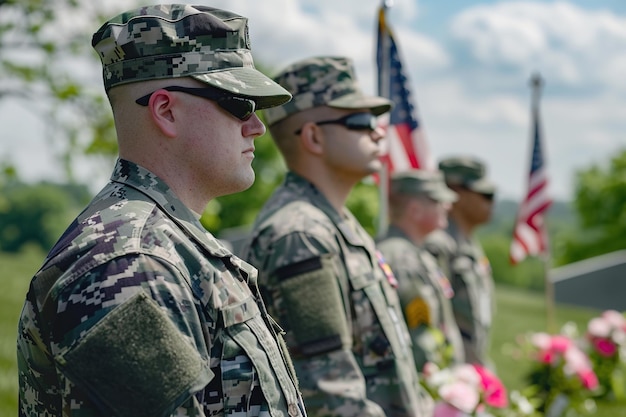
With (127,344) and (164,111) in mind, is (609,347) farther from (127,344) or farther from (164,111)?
(127,344)

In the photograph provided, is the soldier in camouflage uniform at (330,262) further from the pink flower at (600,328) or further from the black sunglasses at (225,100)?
the pink flower at (600,328)

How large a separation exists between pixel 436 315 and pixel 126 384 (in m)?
4.42

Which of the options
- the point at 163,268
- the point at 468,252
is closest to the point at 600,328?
the point at 468,252

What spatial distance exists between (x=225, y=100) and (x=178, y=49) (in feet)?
0.56

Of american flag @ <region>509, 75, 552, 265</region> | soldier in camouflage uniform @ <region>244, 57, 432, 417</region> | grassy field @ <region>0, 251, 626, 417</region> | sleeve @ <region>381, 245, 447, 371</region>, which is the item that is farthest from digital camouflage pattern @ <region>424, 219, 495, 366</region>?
soldier in camouflage uniform @ <region>244, 57, 432, 417</region>

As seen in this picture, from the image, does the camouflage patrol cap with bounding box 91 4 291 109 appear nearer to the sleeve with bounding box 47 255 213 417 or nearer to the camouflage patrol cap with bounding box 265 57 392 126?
the sleeve with bounding box 47 255 213 417

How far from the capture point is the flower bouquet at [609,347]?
798cm

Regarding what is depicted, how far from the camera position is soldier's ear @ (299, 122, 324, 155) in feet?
12.5

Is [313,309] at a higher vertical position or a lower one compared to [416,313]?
higher

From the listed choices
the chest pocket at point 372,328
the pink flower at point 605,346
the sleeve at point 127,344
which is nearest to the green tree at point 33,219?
the pink flower at point 605,346

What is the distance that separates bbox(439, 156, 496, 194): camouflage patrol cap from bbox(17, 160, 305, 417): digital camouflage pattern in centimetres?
638

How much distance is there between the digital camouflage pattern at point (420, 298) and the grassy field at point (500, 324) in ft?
7.95

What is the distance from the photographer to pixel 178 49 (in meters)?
2.08

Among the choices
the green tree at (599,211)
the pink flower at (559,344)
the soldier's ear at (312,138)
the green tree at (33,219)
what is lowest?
the green tree at (599,211)
